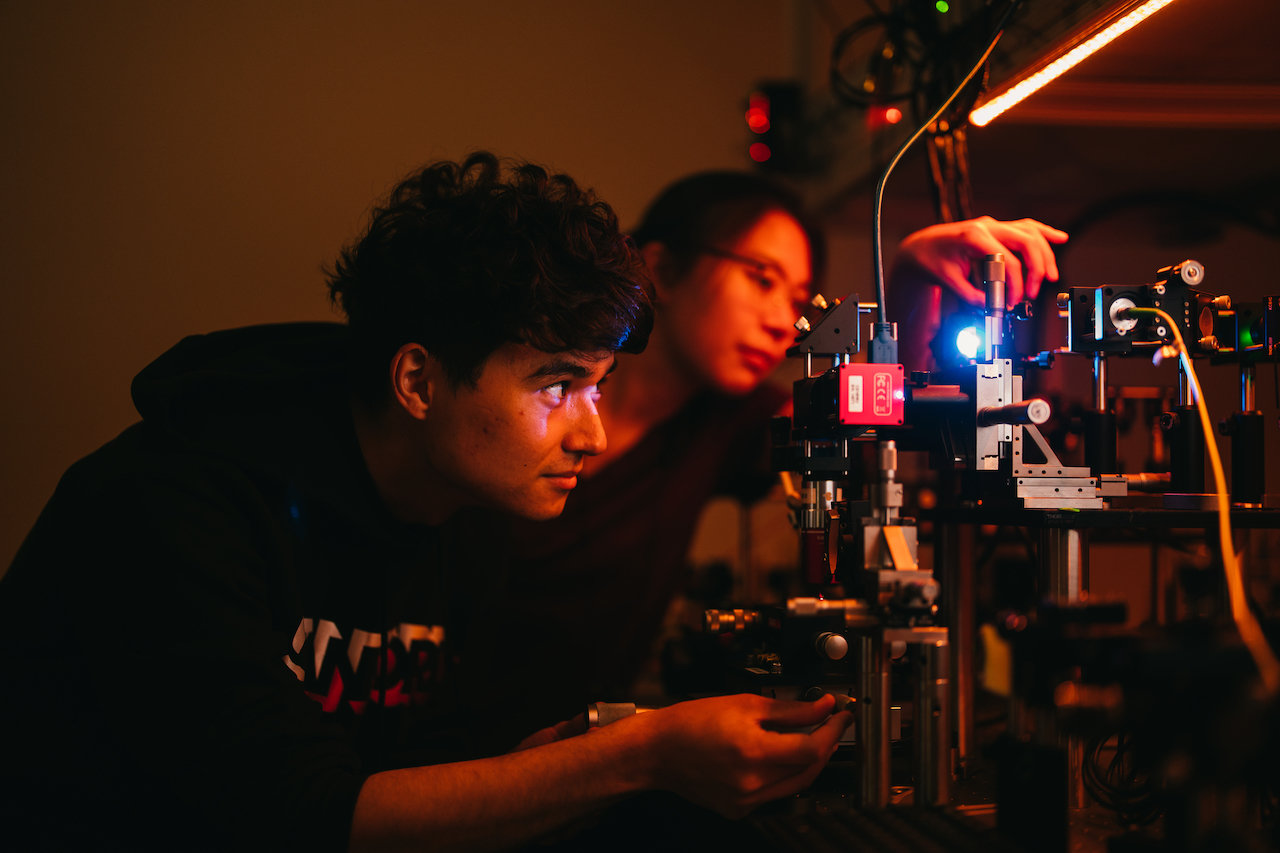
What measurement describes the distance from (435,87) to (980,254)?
6.64 feet

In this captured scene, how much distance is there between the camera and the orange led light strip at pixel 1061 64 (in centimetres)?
115

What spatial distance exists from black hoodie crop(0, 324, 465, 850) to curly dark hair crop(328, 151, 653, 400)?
10 centimetres

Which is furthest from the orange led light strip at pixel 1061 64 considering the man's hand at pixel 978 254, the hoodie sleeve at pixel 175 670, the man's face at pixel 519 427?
the hoodie sleeve at pixel 175 670

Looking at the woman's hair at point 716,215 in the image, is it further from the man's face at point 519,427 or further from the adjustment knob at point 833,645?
the adjustment knob at point 833,645

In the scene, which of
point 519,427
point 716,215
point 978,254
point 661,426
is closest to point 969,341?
point 978,254

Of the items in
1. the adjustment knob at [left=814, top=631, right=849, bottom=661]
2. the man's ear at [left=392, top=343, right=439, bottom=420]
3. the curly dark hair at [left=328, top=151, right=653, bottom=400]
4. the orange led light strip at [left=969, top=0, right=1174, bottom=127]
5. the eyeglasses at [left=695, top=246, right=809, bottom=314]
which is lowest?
the adjustment knob at [left=814, top=631, right=849, bottom=661]

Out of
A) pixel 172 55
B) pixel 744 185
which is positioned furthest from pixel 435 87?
pixel 744 185

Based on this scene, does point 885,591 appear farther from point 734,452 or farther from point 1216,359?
point 734,452

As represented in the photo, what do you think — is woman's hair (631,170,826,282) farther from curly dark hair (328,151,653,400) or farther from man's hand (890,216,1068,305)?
curly dark hair (328,151,653,400)

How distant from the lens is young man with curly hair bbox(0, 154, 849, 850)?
90 centimetres

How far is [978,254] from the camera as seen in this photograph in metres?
1.35

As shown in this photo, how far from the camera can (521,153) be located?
281 cm

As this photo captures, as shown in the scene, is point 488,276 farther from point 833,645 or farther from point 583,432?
point 833,645

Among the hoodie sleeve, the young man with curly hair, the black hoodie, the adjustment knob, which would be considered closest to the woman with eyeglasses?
the young man with curly hair
